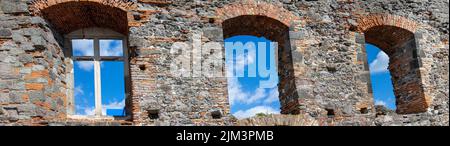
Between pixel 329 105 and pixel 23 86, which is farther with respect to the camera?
pixel 329 105

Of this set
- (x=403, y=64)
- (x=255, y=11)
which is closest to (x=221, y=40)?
(x=255, y=11)

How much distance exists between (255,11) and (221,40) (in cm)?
84

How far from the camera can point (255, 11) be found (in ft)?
30.7

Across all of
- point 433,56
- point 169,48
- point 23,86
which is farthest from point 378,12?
point 23,86

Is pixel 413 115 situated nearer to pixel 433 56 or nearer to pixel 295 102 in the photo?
pixel 433 56

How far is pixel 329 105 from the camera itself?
364 inches

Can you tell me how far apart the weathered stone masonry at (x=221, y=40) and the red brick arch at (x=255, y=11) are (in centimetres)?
2

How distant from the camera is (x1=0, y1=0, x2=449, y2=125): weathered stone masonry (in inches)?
331

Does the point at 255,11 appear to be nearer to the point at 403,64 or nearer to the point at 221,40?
the point at 221,40

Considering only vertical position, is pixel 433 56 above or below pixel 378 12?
below

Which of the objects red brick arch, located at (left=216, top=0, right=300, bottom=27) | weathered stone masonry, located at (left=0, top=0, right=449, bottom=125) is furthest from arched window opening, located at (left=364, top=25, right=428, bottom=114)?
red brick arch, located at (left=216, top=0, right=300, bottom=27)

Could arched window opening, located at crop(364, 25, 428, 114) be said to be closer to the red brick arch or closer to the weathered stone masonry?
the weathered stone masonry

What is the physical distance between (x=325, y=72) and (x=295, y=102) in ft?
2.67

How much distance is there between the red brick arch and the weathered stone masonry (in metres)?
0.02
